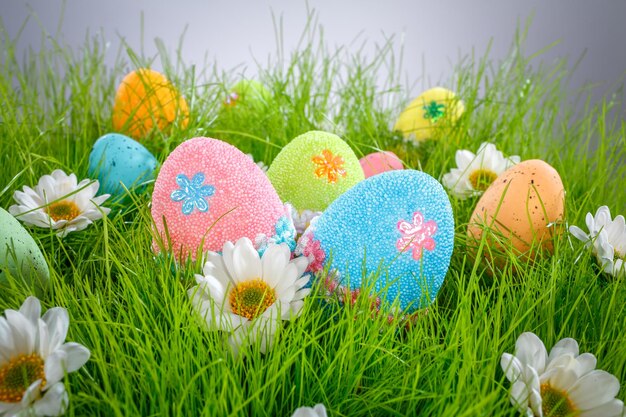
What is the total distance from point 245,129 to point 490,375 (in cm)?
55

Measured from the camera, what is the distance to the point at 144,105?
828 mm

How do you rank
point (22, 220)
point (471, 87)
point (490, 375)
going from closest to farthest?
point (490, 375)
point (22, 220)
point (471, 87)

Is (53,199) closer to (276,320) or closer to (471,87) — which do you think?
(276,320)

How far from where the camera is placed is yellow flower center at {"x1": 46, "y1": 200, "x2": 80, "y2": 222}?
569 millimetres

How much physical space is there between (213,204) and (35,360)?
6.8 inches

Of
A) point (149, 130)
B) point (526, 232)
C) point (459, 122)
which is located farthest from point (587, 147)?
point (149, 130)

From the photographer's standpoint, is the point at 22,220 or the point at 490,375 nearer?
the point at 490,375

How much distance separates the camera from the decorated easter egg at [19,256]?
0.47m

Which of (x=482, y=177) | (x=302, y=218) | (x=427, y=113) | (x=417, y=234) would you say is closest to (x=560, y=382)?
(x=417, y=234)

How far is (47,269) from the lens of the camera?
0.50 meters

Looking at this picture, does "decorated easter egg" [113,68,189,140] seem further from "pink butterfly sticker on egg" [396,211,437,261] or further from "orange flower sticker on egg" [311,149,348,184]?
"pink butterfly sticker on egg" [396,211,437,261]

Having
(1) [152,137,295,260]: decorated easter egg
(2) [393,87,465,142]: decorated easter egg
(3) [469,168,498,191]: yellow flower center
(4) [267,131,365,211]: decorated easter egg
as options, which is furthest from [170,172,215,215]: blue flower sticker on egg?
(2) [393,87,465,142]: decorated easter egg

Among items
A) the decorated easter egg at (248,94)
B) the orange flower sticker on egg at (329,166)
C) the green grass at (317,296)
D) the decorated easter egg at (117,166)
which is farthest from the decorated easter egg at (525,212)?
the decorated easter egg at (248,94)

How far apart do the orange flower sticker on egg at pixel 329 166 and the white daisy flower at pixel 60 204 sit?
0.18 meters
